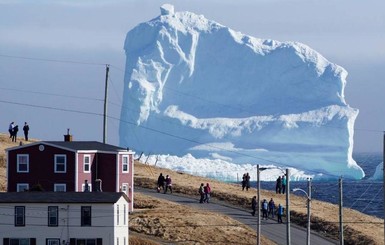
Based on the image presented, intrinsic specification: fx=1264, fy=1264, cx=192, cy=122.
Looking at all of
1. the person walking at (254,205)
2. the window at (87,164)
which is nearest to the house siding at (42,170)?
the window at (87,164)

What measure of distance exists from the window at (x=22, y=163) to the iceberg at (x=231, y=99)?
66.0 meters

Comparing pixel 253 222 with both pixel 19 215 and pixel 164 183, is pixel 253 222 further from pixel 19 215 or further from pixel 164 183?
pixel 19 215

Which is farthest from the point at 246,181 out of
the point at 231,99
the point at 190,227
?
the point at 231,99

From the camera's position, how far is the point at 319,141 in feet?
455

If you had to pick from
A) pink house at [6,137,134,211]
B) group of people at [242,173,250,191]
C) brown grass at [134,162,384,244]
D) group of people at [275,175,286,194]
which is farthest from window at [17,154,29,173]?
group of people at [275,175,286,194]

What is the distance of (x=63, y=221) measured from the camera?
195 ft

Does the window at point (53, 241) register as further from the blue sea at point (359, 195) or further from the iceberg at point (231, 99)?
the iceberg at point (231, 99)

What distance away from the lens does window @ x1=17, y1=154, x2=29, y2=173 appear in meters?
67.4

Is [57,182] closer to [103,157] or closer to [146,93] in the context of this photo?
[103,157]

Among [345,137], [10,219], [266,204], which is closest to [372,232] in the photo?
[266,204]

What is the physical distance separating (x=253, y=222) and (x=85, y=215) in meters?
13.3

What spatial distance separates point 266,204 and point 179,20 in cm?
7420

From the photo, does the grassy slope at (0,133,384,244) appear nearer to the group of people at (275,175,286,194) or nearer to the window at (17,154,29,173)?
the group of people at (275,175,286,194)

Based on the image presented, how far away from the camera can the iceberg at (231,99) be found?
137 m
